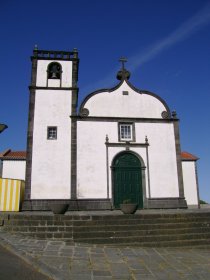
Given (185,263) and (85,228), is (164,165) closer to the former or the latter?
(85,228)

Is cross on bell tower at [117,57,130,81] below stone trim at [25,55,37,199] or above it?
above

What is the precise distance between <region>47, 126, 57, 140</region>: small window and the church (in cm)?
6

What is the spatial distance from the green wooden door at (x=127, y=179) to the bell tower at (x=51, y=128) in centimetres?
251

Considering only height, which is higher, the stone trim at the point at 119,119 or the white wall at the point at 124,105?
the white wall at the point at 124,105

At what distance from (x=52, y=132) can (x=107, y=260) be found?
1090 cm

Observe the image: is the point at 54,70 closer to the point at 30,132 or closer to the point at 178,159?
the point at 30,132

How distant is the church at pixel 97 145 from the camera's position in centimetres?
1588

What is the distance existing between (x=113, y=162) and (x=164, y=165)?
311 centimetres

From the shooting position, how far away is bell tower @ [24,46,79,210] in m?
15.8

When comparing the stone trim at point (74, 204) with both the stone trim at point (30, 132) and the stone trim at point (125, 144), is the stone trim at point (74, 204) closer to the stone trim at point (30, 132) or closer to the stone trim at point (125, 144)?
the stone trim at point (30, 132)

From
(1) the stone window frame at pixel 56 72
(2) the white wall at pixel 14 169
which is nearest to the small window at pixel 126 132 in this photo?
(1) the stone window frame at pixel 56 72

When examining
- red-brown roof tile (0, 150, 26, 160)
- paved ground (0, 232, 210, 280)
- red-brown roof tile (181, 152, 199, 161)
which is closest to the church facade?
paved ground (0, 232, 210, 280)

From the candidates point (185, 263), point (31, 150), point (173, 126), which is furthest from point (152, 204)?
point (185, 263)

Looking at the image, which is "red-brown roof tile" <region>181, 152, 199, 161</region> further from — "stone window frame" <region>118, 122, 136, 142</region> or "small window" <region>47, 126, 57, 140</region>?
"small window" <region>47, 126, 57, 140</region>
